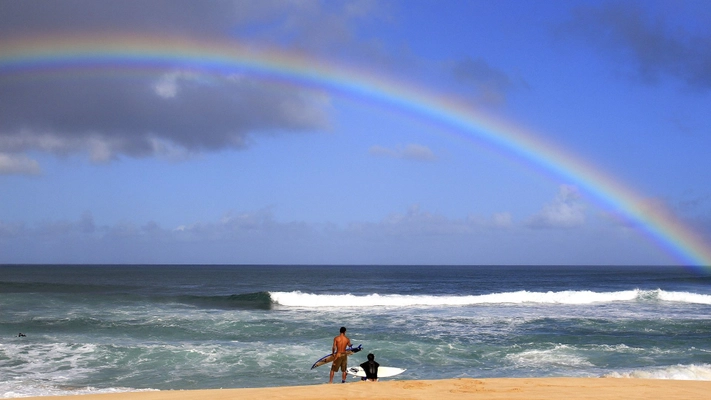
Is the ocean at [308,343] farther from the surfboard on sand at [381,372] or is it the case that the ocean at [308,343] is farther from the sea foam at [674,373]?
the surfboard on sand at [381,372]

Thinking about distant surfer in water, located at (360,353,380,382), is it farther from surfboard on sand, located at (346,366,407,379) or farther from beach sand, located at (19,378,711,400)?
beach sand, located at (19,378,711,400)

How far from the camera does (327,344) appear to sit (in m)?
21.4

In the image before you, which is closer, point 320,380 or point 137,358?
point 320,380

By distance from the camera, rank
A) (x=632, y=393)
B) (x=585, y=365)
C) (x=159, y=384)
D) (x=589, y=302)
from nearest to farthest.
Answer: (x=632, y=393) < (x=159, y=384) < (x=585, y=365) < (x=589, y=302)

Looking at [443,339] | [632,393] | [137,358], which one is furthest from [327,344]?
[632,393]

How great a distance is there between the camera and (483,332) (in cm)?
2456

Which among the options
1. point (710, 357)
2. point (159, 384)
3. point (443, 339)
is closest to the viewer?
point (159, 384)

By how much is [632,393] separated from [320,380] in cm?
784

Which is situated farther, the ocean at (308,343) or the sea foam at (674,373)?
the ocean at (308,343)

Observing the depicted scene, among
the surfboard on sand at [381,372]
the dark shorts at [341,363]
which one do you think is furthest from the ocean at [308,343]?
the dark shorts at [341,363]

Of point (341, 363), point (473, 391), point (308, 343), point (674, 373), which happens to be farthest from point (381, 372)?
point (674, 373)

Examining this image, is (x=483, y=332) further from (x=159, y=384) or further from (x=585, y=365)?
(x=159, y=384)

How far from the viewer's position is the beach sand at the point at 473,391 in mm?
11727

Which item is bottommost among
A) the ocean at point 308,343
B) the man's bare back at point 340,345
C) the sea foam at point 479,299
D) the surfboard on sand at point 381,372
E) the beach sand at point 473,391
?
the sea foam at point 479,299
